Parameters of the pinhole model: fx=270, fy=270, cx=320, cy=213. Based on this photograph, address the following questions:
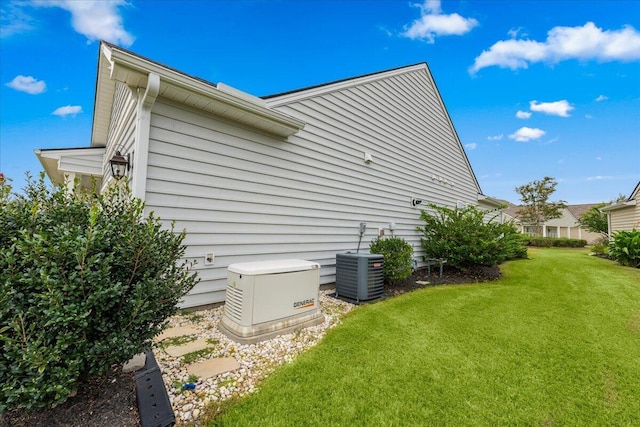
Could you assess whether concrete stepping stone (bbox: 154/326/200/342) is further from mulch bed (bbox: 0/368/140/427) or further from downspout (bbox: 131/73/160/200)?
downspout (bbox: 131/73/160/200)

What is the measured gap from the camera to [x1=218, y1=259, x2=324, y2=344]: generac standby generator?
9.89ft

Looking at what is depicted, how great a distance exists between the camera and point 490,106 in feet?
→ 39.7

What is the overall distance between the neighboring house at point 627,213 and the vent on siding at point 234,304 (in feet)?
54.7

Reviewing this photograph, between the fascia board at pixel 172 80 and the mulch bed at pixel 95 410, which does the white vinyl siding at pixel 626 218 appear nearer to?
the fascia board at pixel 172 80

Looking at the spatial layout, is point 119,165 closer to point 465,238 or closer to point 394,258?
point 394,258

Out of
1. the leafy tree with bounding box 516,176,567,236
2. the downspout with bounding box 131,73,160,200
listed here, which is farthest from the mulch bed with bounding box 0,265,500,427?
the leafy tree with bounding box 516,176,567,236

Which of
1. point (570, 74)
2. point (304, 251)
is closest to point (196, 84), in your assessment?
point (304, 251)

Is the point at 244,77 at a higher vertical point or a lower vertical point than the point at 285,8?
lower

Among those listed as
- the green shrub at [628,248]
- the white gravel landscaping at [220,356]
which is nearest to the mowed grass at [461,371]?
the white gravel landscaping at [220,356]

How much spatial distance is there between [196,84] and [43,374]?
3339mm

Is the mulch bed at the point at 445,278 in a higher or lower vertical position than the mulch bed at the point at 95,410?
lower

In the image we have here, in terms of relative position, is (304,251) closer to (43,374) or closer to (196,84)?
(196,84)

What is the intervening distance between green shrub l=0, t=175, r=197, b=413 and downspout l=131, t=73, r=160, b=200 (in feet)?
4.82

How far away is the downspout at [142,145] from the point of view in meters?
3.33
